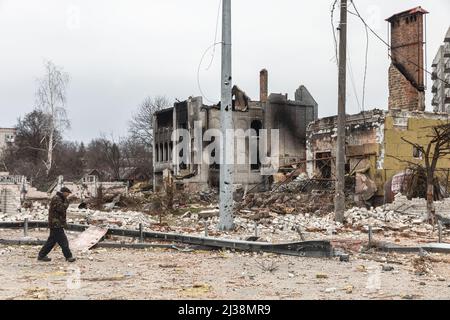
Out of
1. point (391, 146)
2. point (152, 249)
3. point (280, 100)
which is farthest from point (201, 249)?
point (280, 100)

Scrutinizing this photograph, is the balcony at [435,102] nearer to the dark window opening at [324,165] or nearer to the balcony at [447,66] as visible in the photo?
the balcony at [447,66]

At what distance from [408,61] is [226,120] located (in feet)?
57.6

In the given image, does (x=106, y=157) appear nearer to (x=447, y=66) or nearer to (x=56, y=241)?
(x=447, y=66)

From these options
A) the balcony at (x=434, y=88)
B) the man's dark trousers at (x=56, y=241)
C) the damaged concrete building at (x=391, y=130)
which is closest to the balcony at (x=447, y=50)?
the balcony at (x=434, y=88)

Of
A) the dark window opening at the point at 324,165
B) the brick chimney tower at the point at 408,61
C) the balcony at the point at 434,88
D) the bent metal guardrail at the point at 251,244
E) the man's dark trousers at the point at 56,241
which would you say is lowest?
the bent metal guardrail at the point at 251,244

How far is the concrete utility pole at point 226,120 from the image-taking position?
15.9 meters

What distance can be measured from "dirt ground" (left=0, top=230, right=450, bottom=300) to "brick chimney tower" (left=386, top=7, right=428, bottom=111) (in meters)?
20.2

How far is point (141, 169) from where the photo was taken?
62.9 meters

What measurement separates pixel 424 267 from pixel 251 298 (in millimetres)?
4096

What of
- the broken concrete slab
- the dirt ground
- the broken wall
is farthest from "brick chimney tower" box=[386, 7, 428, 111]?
the broken concrete slab

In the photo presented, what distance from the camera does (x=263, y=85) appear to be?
4253cm

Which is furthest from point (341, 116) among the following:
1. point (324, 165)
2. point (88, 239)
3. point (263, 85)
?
point (263, 85)

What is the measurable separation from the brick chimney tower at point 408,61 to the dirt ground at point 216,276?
20156 mm
